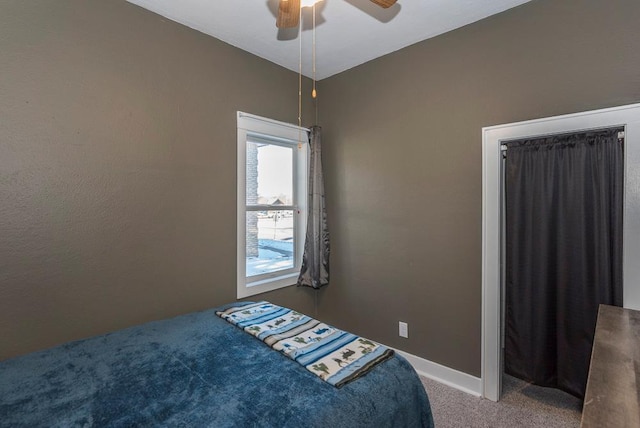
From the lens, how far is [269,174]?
117 inches

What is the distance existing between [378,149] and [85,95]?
217cm

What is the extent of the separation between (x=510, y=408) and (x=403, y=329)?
88cm

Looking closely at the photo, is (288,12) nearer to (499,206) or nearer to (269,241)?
(499,206)

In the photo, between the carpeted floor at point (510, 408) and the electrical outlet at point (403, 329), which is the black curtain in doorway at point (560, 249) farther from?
the electrical outlet at point (403, 329)

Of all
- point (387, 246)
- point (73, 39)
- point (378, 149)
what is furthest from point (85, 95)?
point (387, 246)

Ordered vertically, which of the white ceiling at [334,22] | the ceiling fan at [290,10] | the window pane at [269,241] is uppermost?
the white ceiling at [334,22]

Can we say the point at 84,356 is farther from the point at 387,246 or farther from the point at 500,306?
the point at 500,306

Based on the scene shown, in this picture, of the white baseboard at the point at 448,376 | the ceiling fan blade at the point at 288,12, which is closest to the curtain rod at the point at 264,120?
the ceiling fan blade at the point at 288,12

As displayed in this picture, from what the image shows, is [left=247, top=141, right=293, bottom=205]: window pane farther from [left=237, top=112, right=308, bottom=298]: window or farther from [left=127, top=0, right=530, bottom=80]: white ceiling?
[left=127, top=0, right=530, bottom=80]: white ceiling

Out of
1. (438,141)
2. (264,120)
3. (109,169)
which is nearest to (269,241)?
(264,120)

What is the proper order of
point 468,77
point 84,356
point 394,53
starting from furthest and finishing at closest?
1. point 394,53
2. point 468,77
3. point 84,356

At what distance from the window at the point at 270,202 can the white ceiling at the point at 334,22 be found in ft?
2.02

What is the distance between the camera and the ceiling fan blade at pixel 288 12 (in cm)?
155

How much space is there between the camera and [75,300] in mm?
1820
